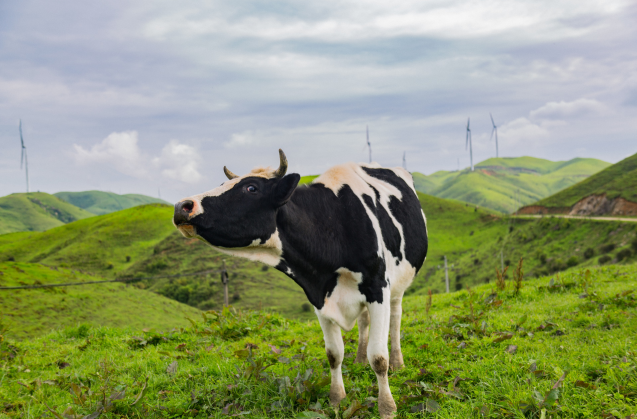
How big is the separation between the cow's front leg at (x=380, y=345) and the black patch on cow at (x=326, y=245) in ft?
0.39

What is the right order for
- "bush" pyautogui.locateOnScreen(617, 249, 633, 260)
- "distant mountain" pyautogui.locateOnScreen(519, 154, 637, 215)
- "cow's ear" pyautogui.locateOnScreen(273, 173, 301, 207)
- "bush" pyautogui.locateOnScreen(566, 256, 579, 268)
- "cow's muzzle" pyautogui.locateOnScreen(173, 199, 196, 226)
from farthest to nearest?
"distant mountain" pyautogui.locateOnScreen(519, 154, 637, 215), "bush" pyautogui.locateOnScreen(566, 256, 579, 268), "bush" pyautogui.locateOnScreen(617, 249, 633, 260), "cow's ear" pyautogui.locateOnScreen(273, 173, 301, 207), "cow's muzzle" pyautogui.locateOnScreen(173, 199, 196, 226)

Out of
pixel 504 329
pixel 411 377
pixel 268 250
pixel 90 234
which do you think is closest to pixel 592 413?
pixel 411 377

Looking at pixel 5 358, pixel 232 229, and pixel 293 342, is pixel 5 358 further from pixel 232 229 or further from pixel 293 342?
pixel 232 229

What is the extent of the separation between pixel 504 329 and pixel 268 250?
493 centimetres

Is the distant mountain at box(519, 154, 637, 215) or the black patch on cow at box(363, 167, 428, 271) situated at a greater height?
the black patch on cow at box(363, 167, 428, 271)

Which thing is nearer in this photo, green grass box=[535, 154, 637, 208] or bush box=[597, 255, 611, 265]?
bush box=[597, 255, 611, 265]

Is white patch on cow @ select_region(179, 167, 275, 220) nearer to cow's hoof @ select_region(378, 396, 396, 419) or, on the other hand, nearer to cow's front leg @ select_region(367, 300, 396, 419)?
cow's front leg @ select_region(367, 300, 396, 419)

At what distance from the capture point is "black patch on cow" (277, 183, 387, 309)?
431 centimetres

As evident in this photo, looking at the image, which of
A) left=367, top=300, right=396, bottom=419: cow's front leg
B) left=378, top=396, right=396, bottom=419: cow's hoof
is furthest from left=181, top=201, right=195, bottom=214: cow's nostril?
left=378, top=396, right=396, bottom=419: cow's hoof

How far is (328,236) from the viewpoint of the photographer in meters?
4.44

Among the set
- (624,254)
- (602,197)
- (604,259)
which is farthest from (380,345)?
(602,197)

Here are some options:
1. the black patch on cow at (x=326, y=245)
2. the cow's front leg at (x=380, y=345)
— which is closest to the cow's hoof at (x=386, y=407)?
the cow's front leg at (x=380, y=345)

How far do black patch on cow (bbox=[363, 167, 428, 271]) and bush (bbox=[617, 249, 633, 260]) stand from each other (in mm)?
50396

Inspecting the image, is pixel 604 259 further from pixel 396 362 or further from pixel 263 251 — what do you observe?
pixel 263 251
